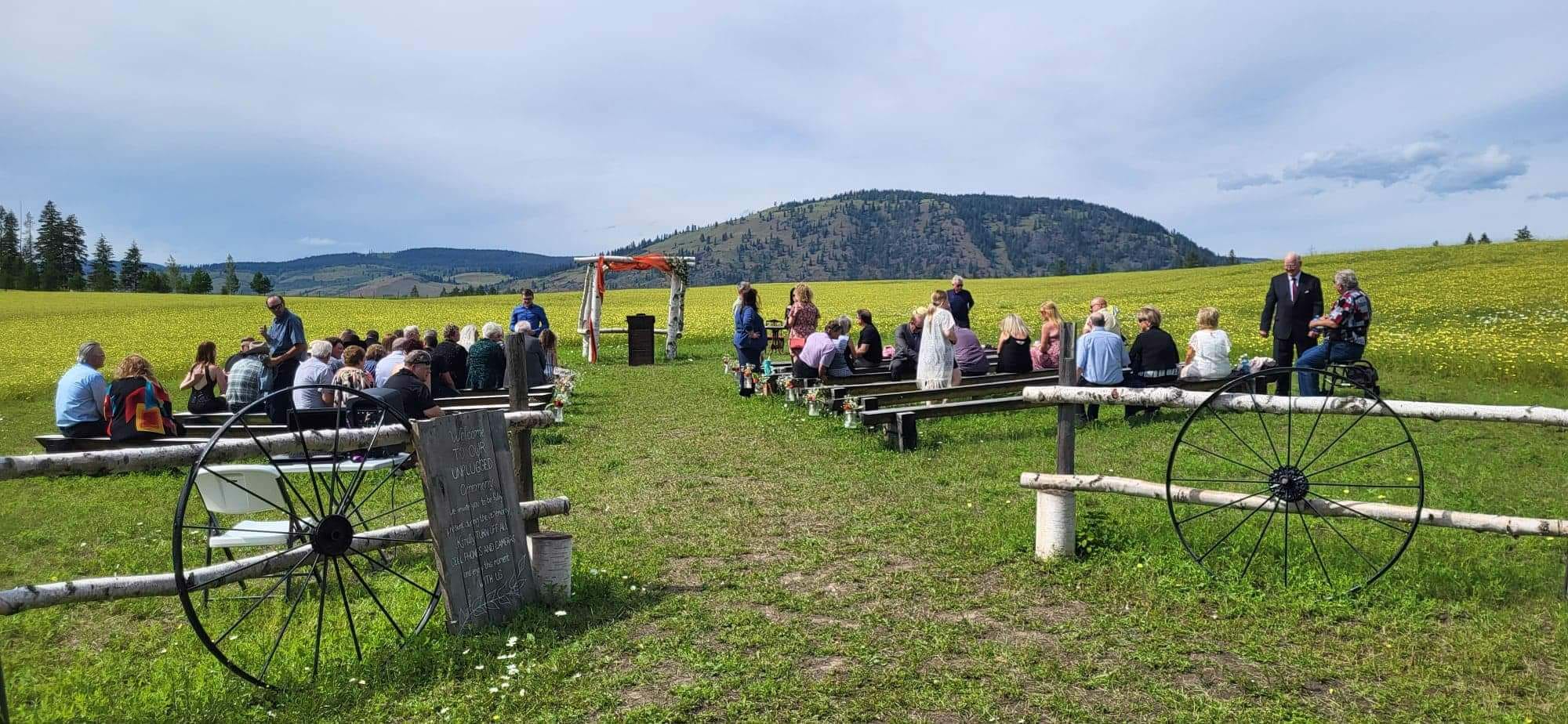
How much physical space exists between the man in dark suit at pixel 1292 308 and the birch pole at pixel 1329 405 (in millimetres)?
6818

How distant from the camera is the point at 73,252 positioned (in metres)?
91.6

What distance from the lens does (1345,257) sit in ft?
159

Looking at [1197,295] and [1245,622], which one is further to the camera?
[1197,295]

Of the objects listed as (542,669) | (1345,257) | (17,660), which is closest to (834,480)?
(542,669)

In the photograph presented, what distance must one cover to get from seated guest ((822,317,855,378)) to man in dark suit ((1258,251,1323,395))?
5.44m

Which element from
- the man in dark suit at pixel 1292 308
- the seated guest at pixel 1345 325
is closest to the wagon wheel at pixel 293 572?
the seated guest at pixel 1345 325

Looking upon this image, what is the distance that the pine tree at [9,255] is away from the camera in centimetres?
8206

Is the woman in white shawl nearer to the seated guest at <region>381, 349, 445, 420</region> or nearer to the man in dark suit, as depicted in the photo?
the man in dark suit

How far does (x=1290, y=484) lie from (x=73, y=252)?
113 metres

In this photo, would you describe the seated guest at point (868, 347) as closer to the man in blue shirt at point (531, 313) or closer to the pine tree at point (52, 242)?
the man in blue shirt at point (531, 313)

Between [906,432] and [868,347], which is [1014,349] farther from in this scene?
[906,432]

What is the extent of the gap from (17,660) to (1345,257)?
55.2 metres

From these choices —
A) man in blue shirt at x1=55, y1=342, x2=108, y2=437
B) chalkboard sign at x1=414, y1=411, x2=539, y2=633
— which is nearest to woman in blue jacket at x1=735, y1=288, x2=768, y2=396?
man in blue shirt at x1=55, y1=342, x2=108, y2=437

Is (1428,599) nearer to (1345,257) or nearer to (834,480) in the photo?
(834,480)
